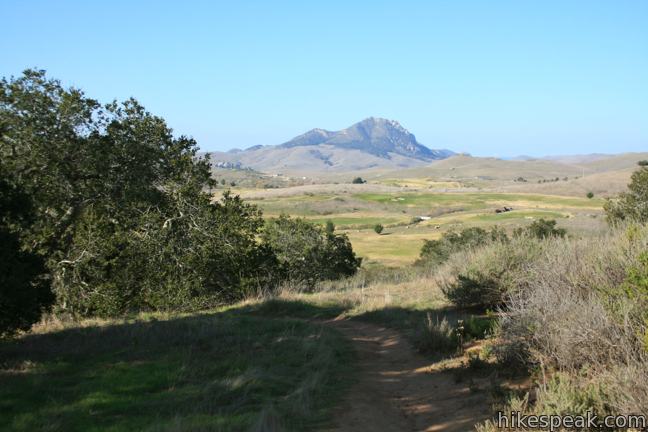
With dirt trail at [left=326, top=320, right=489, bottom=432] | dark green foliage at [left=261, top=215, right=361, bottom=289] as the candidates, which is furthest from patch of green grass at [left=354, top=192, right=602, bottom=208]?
dirt trail at [left=326, top=320, right=489, bottom=432]

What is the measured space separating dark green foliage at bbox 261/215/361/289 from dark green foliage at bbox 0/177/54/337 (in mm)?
18182

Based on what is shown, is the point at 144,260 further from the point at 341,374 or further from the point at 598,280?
the point at 598,280

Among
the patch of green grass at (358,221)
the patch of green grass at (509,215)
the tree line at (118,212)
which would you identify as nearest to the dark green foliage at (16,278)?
the tree line at (118,212)

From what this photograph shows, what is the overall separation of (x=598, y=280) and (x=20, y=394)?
24.8ft

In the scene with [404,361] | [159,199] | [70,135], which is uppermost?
[70,135]

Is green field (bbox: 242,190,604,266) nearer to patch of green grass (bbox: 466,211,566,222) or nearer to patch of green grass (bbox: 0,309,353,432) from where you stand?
patch of green grass (bbox: 466,211,566,222)

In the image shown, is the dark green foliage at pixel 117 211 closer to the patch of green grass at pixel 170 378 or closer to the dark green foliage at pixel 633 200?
the patch of green grass at pixel 170 378

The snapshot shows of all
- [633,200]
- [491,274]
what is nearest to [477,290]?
[491,274]

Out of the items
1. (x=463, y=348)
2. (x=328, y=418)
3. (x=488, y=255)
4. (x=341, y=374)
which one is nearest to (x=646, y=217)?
(x=488, y=255)

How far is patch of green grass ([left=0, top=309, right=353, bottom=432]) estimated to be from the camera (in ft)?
19.0

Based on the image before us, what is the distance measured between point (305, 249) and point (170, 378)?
2057 cm

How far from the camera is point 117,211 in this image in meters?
16.1

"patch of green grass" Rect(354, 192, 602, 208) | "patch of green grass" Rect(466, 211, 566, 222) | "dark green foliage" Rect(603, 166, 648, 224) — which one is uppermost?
"dark green foliage" Rect(603, 166, 648, 224)

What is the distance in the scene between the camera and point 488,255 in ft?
39.4
